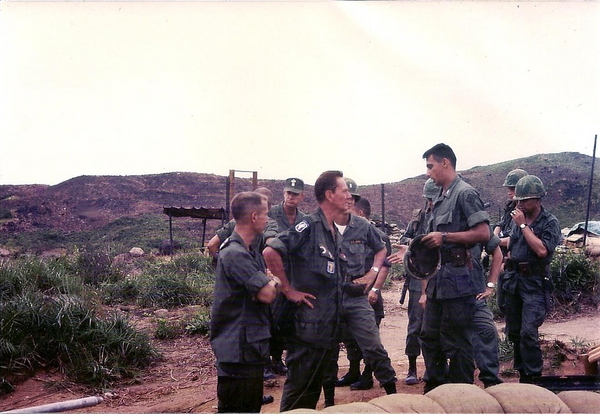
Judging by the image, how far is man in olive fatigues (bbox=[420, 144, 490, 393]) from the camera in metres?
4.18

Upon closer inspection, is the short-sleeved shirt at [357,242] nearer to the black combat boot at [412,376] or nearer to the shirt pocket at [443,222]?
the shirt pocket at [443,222]

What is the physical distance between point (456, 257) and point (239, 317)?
185 cm

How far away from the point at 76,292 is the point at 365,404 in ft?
21.5

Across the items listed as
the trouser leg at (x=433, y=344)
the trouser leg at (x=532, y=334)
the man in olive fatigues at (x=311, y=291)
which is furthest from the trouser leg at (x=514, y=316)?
the man in olive fatigues at (x=311, y=291)

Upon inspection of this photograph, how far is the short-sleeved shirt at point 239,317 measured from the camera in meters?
3.26

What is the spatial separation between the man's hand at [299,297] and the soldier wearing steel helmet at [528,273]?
7.78 ft

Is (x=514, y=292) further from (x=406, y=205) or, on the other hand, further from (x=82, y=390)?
(x=406, y=205)

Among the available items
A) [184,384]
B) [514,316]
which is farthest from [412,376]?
[184,384]

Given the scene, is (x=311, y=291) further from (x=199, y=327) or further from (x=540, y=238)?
(x=199, y=327)

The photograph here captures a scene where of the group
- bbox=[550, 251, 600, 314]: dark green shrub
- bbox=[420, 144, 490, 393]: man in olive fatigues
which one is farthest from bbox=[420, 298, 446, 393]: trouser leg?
bbox=[550, 251, 600, 314]: dark green shrub

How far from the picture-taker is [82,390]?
562cm

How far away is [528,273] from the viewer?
5.14 metres

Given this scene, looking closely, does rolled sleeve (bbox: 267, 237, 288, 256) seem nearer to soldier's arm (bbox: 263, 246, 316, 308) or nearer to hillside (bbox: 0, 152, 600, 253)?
soldier's arm (bbox: 263, 246, 316, 308)

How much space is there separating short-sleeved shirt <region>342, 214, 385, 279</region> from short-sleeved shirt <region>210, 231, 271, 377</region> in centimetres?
169
